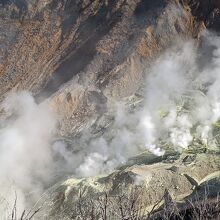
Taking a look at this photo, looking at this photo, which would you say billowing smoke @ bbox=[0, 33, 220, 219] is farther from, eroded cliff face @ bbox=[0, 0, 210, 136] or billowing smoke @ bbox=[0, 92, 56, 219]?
eroded cliff face @ bbox=[0, 0, 210, 136]

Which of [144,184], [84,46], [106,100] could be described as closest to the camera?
[144,184]

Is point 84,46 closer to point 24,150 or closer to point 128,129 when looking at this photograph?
point 128,129

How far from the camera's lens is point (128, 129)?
68.2 ft

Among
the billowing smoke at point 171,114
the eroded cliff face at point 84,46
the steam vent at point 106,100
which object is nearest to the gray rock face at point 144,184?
the steam vent at point 106,100

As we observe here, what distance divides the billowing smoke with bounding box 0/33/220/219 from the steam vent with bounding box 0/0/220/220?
0.05 metres

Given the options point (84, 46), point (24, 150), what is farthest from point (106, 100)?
point (24, 150)

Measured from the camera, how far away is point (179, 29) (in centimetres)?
2431

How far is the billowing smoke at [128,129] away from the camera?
18688 millimetres

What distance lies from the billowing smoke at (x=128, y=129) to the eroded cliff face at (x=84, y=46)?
0.77 m

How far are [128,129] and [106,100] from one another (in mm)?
2328

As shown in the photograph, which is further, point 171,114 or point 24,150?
point 171,114

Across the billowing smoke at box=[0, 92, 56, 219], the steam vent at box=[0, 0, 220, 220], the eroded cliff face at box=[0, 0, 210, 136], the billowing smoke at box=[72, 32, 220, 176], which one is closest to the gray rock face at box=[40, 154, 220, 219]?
the steam vent at box=[0, 0, 220, 220]

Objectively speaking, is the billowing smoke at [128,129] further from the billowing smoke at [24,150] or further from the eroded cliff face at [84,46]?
the eroded cliff face at [84,46]

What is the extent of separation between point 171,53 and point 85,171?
842 cm
